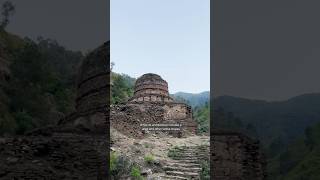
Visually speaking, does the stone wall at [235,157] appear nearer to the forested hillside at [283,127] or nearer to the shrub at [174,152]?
the shrub at [174,152]

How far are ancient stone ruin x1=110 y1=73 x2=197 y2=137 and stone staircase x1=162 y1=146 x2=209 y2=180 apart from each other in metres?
4.73

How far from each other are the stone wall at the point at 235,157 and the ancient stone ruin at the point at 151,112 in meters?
9.21

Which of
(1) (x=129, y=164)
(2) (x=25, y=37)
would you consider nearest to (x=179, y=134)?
(1) (x=129, y=164)

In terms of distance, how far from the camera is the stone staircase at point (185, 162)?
11339 mm

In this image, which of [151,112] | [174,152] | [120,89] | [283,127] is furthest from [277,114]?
[174,152]

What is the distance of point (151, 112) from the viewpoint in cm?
2209

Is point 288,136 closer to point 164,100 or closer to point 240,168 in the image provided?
point 164,100

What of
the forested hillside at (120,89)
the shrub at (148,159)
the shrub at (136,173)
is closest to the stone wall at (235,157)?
the shrub at (136,173)

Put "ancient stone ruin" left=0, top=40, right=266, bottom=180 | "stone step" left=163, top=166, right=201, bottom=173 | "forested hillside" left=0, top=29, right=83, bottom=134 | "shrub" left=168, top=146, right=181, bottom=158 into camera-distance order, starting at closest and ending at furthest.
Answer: "ancient stone ruin" left=0, top=40, right=266, bottom=180 → "stone step" left=163, top=166, right=201, bottom=173 → "shrub" left=168, top=146, right=181, bottom=158 → "forested hillside" left=0, top=29, right=83, bottom=134

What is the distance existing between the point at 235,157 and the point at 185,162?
316 cm

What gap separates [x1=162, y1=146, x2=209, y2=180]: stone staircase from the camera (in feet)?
37.2

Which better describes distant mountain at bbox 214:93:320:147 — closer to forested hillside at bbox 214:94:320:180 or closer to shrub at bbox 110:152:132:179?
forested hillside at bbox 214:94:320:180

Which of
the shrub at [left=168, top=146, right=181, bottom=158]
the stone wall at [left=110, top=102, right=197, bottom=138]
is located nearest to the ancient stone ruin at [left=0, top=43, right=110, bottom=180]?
the shrub at [left=168, top=146, right=181, bottom=158]

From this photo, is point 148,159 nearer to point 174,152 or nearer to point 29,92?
point 174,152
